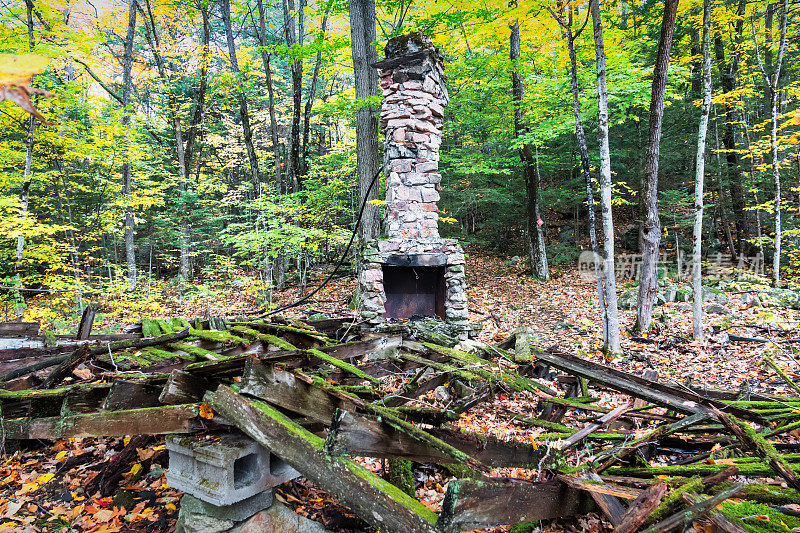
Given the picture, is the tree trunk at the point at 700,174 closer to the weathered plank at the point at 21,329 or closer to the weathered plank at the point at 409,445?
the weathered plank at the point at 409,445

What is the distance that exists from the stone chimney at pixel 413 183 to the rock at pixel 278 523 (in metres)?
4.40

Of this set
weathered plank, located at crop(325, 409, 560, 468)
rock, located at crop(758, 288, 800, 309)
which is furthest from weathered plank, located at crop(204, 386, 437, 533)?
rock, located at crop(758, 288, 800, 309)

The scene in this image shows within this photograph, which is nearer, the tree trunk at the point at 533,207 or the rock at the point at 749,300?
the rock at the point at 749,300

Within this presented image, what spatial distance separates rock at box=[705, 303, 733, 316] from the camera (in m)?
9.05

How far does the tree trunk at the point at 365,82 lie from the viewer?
8789mm

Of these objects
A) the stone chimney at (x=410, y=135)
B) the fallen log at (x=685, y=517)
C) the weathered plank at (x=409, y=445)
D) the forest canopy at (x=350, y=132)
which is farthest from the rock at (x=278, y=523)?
the forest canopy at (x=350, y=132)

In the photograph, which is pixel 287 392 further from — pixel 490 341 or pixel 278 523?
pixel 490 341

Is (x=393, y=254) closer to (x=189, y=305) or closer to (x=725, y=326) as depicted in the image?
(x=725, y=326)

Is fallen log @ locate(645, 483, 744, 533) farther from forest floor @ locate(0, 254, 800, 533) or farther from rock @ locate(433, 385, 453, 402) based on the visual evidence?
rock @ locate(433, 385, 453, 402)

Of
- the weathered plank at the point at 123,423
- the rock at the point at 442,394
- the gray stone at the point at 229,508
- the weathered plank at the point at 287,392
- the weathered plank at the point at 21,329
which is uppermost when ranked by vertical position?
the weathered plank at the point at 21,329

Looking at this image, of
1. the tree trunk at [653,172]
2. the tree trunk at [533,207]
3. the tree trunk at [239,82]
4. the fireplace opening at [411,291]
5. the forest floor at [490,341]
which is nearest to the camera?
the forest floor at [490,341]

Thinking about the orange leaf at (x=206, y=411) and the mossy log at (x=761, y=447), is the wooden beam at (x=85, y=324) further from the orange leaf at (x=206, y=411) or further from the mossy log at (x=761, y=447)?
the mossy log at (x=761, y=447)

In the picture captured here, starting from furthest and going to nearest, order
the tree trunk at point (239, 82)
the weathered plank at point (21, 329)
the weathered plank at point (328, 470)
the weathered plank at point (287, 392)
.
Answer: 1. the tree trunk at point (239, 82)
2. the weathered plank at point (21, 329)
3. the weathered plank at point (287, 392)
4. the weathered plank at point (328, 470)

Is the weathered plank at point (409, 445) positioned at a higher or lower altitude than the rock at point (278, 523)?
higher
